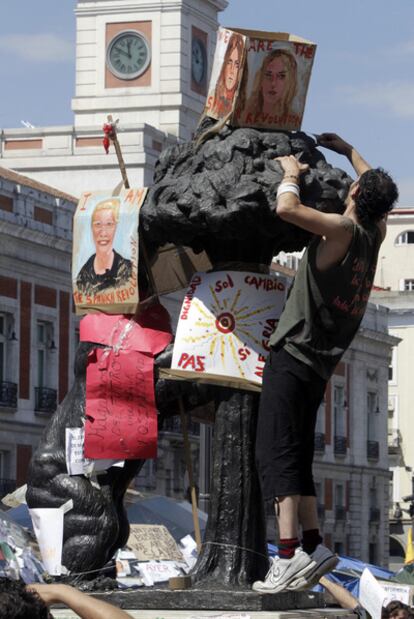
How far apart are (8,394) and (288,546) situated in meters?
33.0

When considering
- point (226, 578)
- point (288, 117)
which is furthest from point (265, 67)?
point (226, 578)

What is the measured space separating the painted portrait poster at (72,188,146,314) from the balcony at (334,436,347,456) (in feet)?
173

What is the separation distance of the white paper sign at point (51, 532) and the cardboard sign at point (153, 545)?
22.8 feet

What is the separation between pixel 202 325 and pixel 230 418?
1.20 feet

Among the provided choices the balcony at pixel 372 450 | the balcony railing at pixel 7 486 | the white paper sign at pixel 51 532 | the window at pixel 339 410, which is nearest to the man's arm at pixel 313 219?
the white paper sign at pixel 51 532

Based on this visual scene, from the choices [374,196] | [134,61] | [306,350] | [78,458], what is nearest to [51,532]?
[78,458]

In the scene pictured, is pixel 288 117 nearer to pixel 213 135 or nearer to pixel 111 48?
pixel 213 135

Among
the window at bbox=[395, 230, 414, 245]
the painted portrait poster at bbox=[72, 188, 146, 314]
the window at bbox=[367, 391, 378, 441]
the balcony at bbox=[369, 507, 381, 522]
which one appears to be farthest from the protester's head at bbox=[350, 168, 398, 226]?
the window at bbox=[395, 230, 414, 245]

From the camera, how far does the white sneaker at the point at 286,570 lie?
667 cm

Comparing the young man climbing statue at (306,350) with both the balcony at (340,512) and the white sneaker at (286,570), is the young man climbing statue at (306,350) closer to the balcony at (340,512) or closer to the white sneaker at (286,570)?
the white sneaker at (286,570)

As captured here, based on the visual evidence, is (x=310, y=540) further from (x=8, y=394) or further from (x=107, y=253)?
(x=8, y=394)

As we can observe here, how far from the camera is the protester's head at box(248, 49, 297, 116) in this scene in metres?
7.26

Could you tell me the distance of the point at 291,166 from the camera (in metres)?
6.96

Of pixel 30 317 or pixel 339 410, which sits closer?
pixel 30 317
